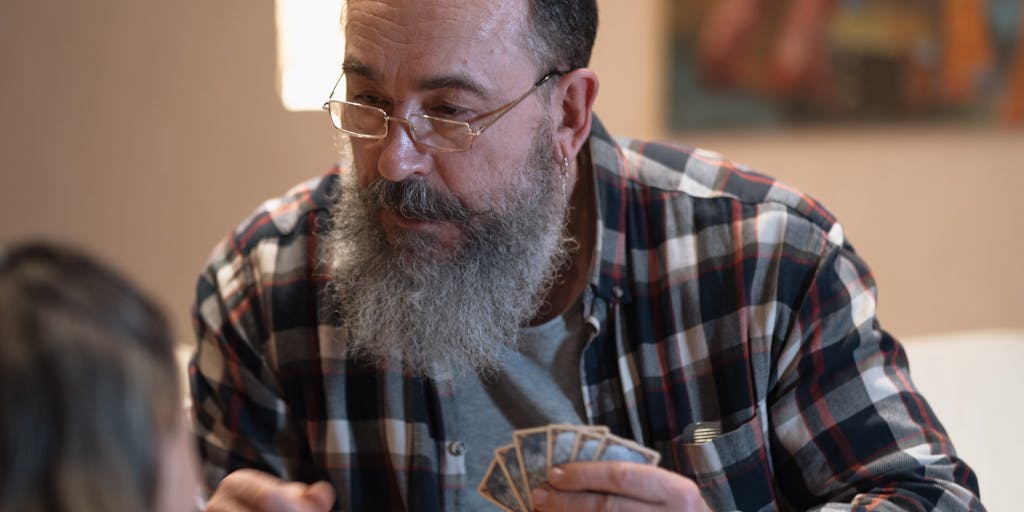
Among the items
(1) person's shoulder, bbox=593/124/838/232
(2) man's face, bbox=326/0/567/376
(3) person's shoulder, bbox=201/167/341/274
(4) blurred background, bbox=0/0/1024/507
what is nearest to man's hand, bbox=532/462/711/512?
(2) man's face, bbox=326/0/567/376

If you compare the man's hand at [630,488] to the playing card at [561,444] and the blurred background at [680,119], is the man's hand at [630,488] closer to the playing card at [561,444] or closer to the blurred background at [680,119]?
the playing card at [561,444]

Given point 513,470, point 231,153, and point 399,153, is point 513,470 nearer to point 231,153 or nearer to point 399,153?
point 399,153

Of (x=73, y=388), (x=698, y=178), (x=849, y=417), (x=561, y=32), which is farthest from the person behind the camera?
(x=698, y=178)

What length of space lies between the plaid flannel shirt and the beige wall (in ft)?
7.79

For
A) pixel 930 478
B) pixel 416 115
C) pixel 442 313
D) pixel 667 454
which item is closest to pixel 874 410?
pixel 930 478

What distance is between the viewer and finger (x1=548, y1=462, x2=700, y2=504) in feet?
4.75

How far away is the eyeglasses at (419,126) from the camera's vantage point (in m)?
1.66

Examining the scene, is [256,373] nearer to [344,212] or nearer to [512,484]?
[344,212]

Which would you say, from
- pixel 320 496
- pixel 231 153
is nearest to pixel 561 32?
pixel 320 496

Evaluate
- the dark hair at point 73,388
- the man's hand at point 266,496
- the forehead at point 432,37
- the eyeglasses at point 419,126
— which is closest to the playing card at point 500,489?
the man's hand at point 266,496

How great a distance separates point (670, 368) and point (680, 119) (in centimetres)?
259

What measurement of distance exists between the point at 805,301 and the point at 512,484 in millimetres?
559

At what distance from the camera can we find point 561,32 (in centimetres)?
179

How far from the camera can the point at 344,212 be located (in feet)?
5.94
